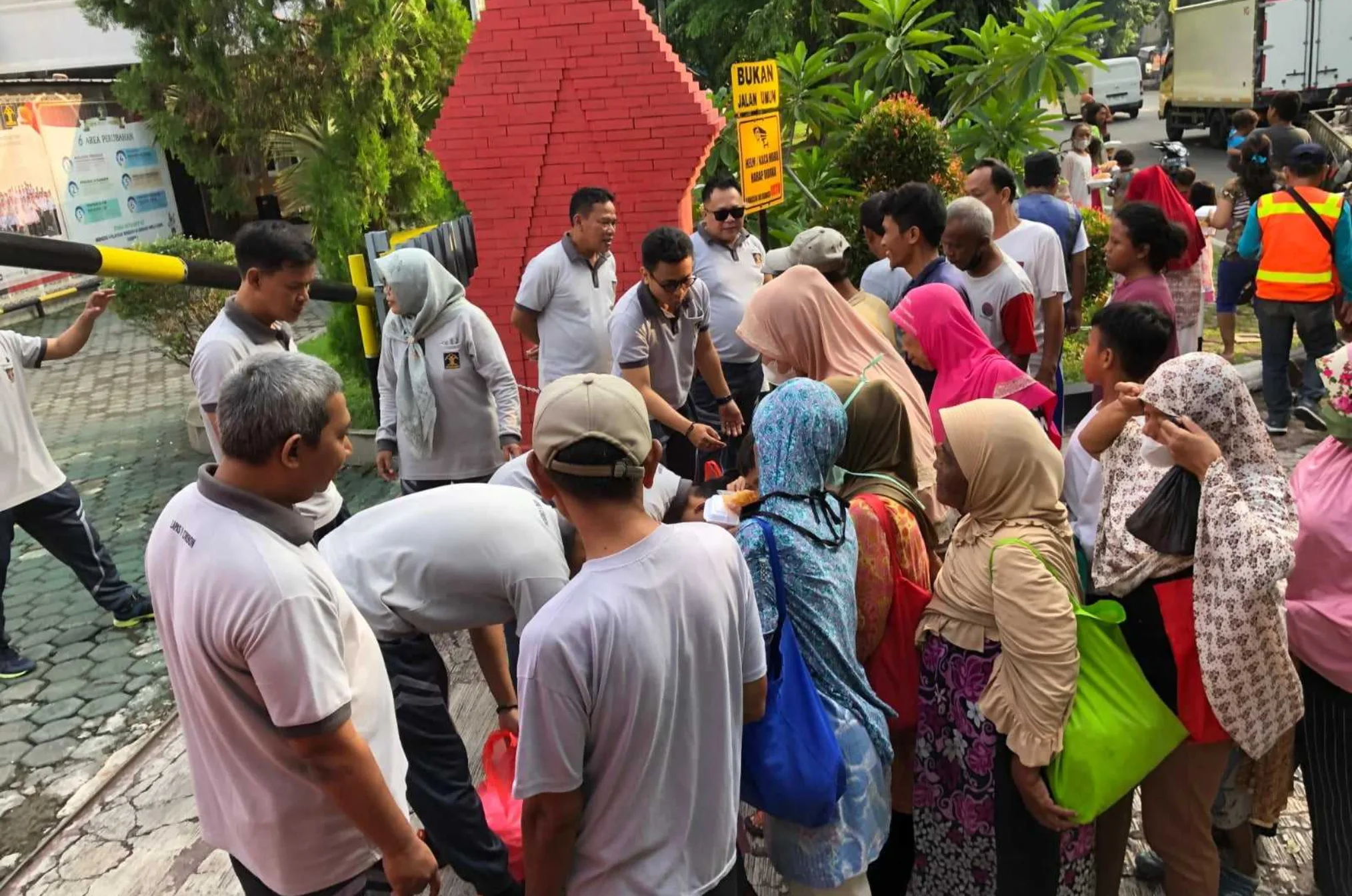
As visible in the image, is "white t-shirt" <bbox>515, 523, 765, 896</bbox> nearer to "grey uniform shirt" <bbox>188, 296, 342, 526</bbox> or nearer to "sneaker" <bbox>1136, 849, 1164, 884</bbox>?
"sneaker" <bbox>1136, 849, 1164, 884</bbox>

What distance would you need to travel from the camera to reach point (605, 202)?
5.18m

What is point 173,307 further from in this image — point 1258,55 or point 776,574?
point 1258,55

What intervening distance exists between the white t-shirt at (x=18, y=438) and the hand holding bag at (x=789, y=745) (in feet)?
12.8

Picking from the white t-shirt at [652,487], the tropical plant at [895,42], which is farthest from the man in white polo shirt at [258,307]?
the tropical plant at [895,42]

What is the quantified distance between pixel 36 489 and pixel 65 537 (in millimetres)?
291

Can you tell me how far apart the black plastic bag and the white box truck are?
2147 cm

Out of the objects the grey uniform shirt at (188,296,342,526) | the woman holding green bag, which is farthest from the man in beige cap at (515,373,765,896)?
the grey uniform shirt at (188,296,342,526)

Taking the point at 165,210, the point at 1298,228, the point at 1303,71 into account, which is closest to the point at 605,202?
the point at 1298,228

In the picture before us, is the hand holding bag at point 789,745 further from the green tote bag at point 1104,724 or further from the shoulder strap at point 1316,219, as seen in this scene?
the shoulder strap at point 1316,219

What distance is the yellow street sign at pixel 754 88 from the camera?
627cm

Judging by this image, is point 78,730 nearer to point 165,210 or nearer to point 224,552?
point 224,552

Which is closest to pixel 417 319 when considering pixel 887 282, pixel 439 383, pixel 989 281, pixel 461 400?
pixel 439 383

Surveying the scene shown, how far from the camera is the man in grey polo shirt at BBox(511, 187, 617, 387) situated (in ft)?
17.0

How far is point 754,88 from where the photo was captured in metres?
6.47
